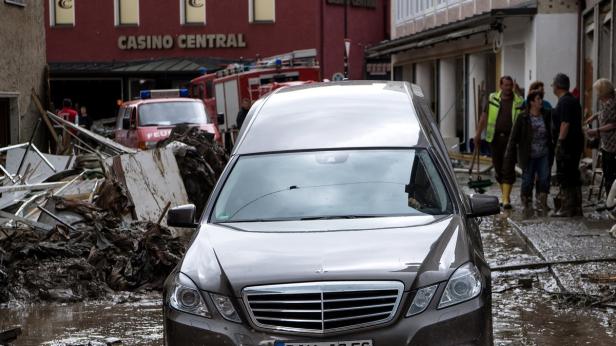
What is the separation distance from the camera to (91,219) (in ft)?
40.8

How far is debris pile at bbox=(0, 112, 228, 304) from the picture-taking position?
35.4 ft

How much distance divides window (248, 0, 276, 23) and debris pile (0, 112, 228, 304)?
32.8 metres

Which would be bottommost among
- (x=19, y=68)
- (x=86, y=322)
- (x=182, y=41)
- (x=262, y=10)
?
(x=86, y=322)

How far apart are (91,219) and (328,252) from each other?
662 centimetres

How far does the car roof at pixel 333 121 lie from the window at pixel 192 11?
136 feet

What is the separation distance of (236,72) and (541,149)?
1756cm

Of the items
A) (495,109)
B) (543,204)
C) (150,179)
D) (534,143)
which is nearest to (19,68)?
(150,179)

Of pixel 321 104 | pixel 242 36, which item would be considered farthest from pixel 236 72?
pixel 321 104

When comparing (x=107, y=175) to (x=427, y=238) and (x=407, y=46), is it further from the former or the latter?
(x=407, y=46)

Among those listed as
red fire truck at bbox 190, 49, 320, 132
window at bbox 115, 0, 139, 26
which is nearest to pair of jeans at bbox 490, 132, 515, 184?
red fire truck at bbox 190, 49, 320, 132

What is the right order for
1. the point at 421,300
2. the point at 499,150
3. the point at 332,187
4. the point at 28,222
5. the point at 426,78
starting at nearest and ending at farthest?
the point at 421,300 < the point at 332,187 < the point at 28,222 < the point at 499,150 < the point at 426,78

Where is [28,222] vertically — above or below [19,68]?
below

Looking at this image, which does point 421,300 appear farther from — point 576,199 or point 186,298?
point 576,199

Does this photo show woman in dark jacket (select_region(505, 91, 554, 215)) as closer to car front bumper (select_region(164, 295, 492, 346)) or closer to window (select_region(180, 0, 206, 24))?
car front bumper (select_region(164, 295, 492, 346))
